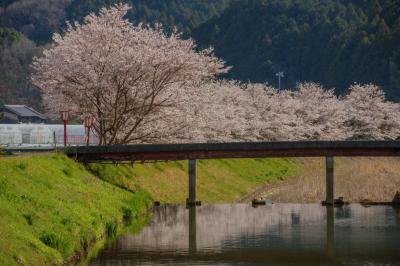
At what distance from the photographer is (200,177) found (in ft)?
215

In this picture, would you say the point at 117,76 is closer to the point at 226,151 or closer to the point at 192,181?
the point at 192,181

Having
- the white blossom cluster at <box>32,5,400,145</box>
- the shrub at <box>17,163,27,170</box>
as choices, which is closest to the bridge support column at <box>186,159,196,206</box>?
the white blossom cluster at <box>32,5,400,145</box>

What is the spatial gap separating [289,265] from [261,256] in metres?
2.45

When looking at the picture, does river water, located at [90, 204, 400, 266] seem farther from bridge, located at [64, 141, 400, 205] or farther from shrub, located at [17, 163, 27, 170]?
shrub, located at [17, 163, 27, 170]

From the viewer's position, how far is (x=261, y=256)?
34.1 metres

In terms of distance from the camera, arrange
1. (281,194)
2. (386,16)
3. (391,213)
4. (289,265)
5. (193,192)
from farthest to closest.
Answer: (386,16) < (281,194) < (193,192) < (391,213) < (289,265)

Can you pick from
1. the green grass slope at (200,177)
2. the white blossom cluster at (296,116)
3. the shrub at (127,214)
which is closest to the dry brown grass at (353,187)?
the green grass slope at (200,177)

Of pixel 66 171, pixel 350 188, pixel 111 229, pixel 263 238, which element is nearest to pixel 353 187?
pixel 350 188

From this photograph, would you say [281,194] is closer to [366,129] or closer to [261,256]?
[261,256]

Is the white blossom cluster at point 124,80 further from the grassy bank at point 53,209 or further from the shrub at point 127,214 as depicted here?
the shrub at point 127,214

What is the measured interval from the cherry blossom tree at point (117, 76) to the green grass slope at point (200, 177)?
3.09m

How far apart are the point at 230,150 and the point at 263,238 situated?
15.2 m

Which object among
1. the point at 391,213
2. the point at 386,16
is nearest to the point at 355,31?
the point at 386,16

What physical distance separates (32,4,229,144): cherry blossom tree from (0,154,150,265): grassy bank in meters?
7.63
